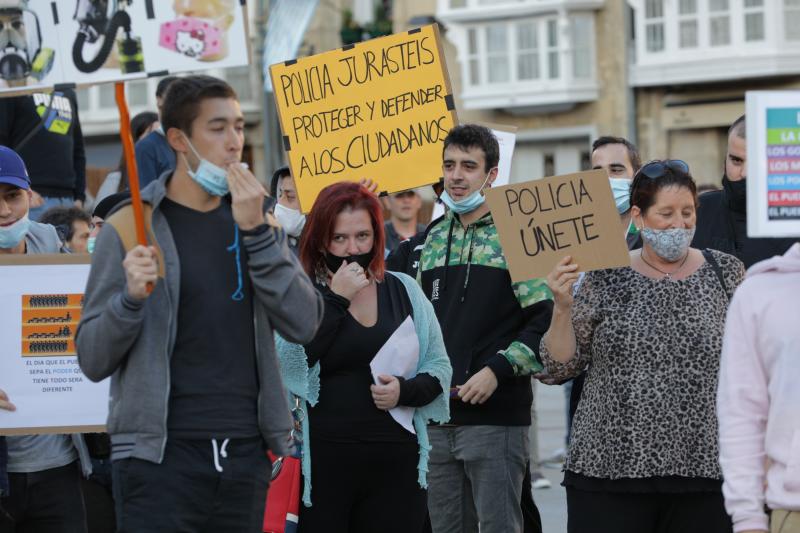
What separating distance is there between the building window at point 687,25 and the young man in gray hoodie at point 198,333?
105 feet

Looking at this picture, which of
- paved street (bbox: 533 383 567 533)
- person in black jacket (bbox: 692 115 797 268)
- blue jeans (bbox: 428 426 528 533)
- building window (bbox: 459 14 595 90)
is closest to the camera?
blue jeans (bbox: 428 426 528 533)

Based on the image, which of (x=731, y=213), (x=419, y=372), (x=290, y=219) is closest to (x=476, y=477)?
(x=419, y=372)

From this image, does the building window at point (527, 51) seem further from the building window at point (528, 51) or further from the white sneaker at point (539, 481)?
the white sneaker at point (539, 481)

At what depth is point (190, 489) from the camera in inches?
197

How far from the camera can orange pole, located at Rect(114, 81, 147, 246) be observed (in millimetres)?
4980

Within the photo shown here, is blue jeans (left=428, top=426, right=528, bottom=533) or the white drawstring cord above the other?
the white drawstring cord

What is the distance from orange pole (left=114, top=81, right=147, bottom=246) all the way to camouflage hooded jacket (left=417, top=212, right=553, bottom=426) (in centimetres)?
252

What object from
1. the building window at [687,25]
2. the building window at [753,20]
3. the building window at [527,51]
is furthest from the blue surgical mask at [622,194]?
the building window at [527,51]

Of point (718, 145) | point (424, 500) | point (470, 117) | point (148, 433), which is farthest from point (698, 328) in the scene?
point (470, 117)

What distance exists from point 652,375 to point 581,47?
3177cm

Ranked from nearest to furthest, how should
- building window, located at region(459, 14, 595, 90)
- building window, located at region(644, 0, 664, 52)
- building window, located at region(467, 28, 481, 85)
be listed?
building window, located at region(644, 0, 664, 52)
building window, located at region(459, 14, 595, 90)
building window, located at region(467, 28, 481, 85)

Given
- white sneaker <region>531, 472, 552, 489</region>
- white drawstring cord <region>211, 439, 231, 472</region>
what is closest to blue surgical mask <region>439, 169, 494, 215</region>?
white drawstring cord <region>211, 439, 231, 472</region>

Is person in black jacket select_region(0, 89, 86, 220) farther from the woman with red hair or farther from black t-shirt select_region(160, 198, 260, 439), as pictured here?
black t-shirt select_region(160, 198, 260, 439)

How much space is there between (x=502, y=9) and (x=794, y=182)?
34.6m
